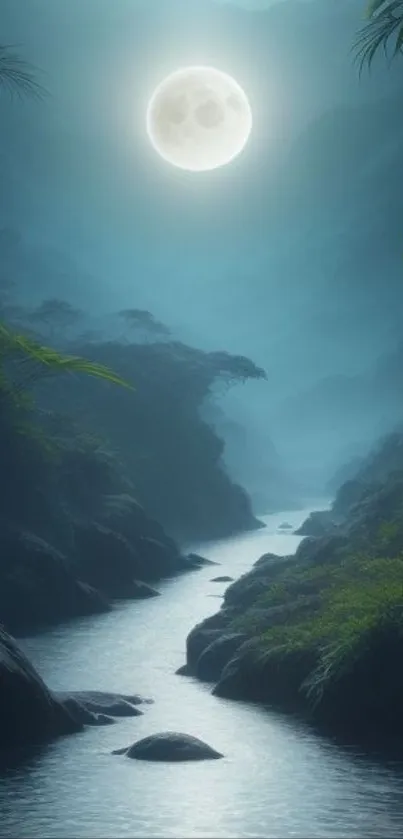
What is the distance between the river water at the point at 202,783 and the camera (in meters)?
10.7

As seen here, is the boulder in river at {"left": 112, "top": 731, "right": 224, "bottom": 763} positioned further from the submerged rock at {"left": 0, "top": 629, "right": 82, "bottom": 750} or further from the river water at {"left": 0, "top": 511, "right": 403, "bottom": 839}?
the submerged rock at {"left": 0, "top": 629, "right": 82, "bottom": 750}

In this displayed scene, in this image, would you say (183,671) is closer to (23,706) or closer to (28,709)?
(28,709)

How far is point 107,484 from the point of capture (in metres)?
45.2

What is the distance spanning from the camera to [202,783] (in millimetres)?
12445

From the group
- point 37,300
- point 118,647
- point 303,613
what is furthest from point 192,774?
point 37,300

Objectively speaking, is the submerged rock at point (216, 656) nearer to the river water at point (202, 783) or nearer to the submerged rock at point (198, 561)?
the river water at point (202, 783)

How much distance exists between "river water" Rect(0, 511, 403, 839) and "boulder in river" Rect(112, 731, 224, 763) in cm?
24

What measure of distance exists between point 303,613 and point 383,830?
9.80m

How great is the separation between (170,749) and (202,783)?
140cm

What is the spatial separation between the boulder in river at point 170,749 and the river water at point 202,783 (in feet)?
0.80

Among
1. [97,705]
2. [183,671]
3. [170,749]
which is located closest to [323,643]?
[170,749]

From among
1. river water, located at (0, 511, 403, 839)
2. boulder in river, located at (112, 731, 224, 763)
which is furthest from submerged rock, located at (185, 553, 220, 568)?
boulder in river, located at (112, 731, 224, 763)

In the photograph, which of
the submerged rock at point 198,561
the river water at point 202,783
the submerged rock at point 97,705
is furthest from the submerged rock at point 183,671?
the submerged rock at point 198,561

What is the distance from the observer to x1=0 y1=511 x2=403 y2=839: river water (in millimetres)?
10711
